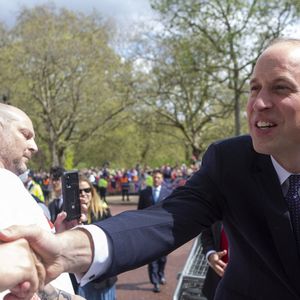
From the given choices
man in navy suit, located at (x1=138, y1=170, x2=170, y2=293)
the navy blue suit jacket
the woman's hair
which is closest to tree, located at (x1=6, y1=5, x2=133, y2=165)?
man in navy suit, located at (x1=138, y1=170, x2=170, y2=293)

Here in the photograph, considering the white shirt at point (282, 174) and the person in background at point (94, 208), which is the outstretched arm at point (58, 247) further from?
the person in background at point (94, 208)

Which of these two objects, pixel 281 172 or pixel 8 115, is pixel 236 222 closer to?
pixel 281 172

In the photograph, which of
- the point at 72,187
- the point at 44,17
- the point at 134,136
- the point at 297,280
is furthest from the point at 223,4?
the point at 297,280

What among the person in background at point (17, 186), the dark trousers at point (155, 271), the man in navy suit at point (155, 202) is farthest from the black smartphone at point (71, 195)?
the dark trousers at point (155, 271)

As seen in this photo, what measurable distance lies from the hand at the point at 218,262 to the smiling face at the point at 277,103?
192 cm

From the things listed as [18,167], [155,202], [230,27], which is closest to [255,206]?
[18,167]

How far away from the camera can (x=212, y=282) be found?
409 centimetres

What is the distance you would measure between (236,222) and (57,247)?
89 centimetres

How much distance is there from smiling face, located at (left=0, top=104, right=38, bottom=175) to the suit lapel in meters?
1.43

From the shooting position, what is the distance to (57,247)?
143 cm

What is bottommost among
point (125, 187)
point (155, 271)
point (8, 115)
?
point (125, 187)

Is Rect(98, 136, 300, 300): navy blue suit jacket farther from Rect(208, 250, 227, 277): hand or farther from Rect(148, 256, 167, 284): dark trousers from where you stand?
Rect(148, 256, 167, 284): dark trousers

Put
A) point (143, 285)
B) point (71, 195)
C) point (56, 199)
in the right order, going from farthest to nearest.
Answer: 1. point (143, 285)
2. point (56, 199)
3. point (71, 195)

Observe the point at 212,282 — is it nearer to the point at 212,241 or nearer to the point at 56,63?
the point at 212,241
